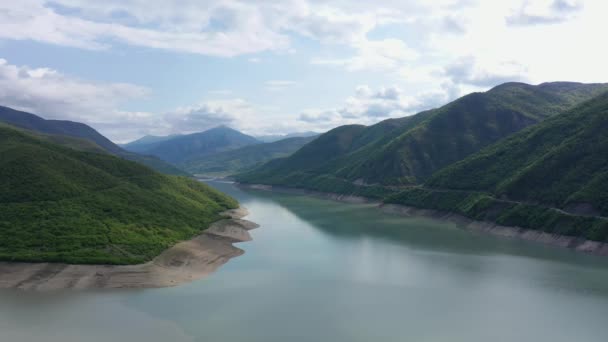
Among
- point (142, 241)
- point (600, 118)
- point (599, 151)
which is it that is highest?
point (600, 118)

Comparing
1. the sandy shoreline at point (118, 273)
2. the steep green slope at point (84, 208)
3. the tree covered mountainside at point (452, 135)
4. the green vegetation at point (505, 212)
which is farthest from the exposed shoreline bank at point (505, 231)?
the sandy shoreline at point (118, 273)

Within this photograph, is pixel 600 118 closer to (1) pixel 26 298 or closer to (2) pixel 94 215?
(2) pixel 94 215

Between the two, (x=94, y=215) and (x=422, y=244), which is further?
(x=422, y=244)

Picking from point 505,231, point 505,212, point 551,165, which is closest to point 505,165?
point 551,165

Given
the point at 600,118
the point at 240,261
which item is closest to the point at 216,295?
the point at 240,261

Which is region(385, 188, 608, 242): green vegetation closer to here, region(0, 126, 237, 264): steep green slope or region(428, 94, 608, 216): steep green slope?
region(428, 94, 608, 216): steep green slope

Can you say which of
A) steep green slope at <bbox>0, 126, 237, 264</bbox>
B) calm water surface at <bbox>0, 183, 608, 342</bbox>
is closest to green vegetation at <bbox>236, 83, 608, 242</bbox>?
calm water surface at <bbox>0, 183, 608, 342</bbox>

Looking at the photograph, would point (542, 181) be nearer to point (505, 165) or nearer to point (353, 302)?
point (505, 165)
